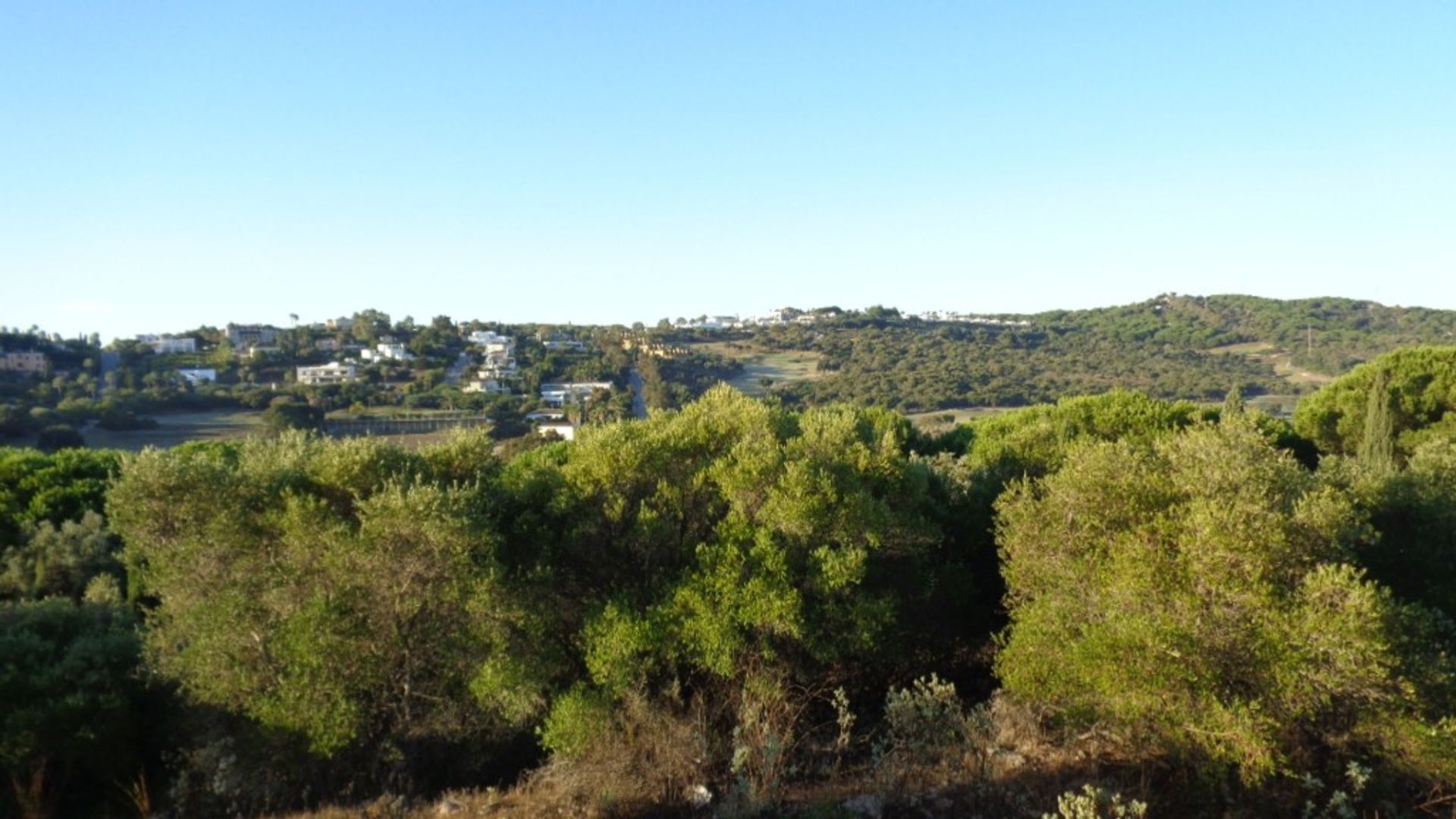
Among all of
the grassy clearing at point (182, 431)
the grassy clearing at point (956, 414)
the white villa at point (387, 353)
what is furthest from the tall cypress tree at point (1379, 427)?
the white villa at point (387, 353)

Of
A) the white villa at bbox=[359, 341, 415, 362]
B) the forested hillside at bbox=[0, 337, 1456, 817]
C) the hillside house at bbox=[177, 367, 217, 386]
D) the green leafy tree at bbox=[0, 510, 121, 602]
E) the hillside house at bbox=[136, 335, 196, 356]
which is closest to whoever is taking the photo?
the forested hillside at bbox=[0, 337, 1456, 817]

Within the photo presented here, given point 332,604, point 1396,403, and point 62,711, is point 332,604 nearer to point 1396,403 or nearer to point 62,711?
point 62,711

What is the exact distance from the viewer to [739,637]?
400 inches

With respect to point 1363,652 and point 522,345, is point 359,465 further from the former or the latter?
point 522,345

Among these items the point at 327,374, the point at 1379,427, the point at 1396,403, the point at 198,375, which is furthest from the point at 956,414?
the point at 198,375

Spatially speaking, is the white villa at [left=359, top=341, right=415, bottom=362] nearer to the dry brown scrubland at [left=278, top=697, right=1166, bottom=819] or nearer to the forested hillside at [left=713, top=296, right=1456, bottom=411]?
the forested hillside at [left=713, top=296, right=1456, bottom=411]

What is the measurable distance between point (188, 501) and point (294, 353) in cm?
A: 6920

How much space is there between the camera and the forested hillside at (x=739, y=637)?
8328mm

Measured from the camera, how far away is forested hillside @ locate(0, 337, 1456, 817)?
8.33 meters

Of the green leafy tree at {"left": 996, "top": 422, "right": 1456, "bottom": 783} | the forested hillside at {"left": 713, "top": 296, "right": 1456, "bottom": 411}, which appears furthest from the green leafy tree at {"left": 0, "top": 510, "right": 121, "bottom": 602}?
the forested hillside at {"left": 713, "top": 296, "right": 1456, "bottom": 411}

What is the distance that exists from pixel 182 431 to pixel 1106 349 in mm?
82337

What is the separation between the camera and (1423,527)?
11883 mm

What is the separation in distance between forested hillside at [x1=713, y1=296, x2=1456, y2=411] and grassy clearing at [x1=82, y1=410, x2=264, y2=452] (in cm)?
3434

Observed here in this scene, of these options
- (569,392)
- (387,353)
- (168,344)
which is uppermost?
(168,344)
